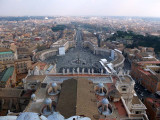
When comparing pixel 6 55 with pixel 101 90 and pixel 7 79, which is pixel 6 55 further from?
pixel 101 90

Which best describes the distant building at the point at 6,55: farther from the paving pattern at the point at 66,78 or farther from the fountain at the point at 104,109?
the fountain at the point at 104,109

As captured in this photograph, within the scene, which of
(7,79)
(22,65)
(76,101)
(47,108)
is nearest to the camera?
(76,101)

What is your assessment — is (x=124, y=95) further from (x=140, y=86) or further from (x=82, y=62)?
(x=82, y=62)

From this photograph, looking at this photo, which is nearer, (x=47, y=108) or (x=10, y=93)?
(x=47, y=108)

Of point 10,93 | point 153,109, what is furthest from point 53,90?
point 153,109

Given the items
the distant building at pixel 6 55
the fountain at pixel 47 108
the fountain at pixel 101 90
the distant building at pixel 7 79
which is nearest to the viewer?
the fountain at pixel 47 108

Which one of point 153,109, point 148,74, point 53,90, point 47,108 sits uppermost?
point 53,90

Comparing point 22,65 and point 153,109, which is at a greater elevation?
point 22,65

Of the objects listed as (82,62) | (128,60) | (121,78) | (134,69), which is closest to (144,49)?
(128,60)

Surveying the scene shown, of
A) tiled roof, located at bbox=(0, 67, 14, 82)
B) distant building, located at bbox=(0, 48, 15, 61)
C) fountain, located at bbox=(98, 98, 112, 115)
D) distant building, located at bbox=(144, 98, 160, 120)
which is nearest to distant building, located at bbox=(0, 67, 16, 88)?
tiled roof, located at bbox=(0, 67, 14, 82)

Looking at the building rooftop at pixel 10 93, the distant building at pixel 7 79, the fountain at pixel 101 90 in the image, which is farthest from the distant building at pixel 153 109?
the distant building at pixel 7 79

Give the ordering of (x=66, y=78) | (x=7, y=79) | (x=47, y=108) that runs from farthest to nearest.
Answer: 1. (x=7, y=79)
2. (x=66, y=78)
3. (x=47, y=108)
